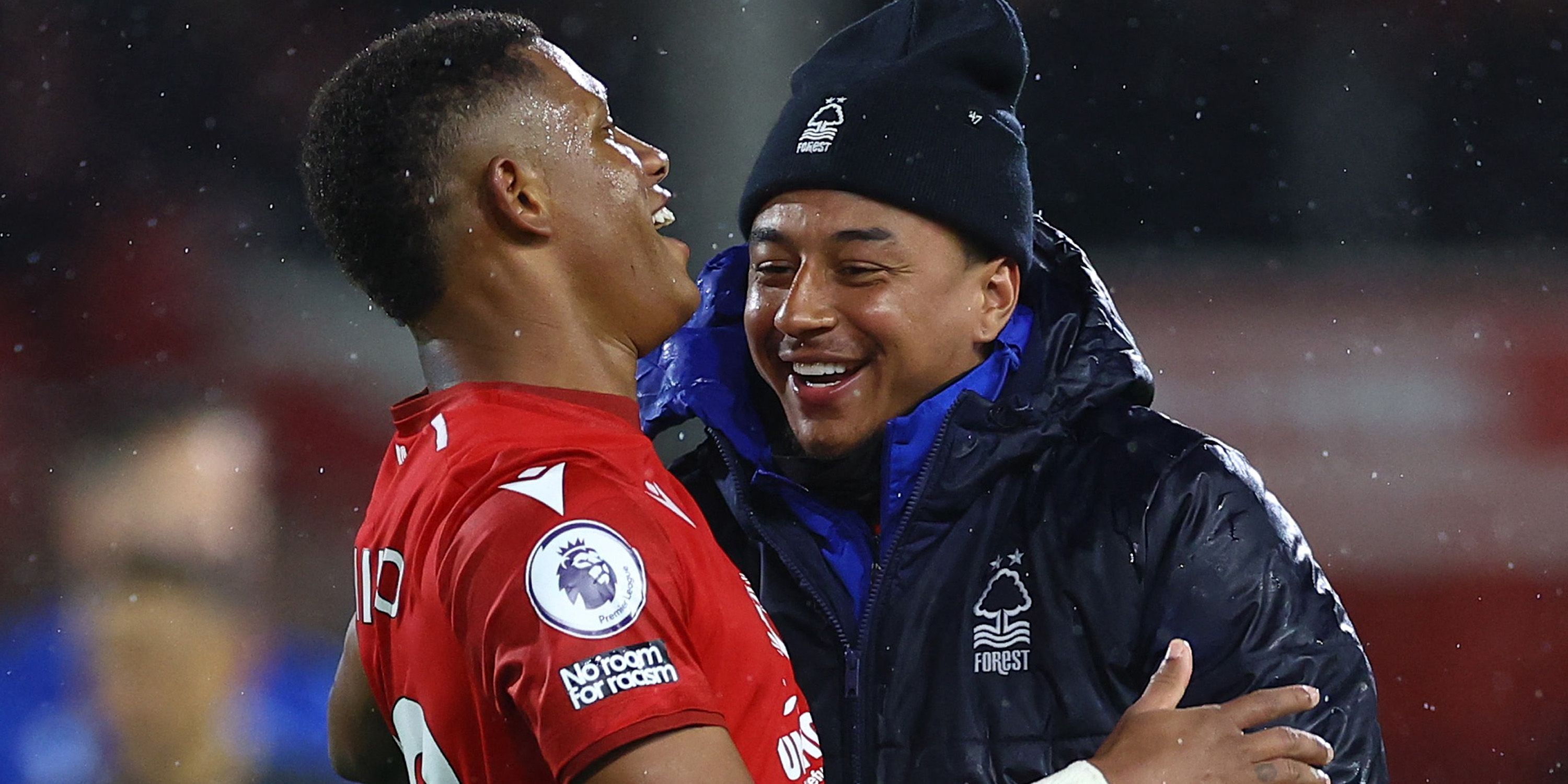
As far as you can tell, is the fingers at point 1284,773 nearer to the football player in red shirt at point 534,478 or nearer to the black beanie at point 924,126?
the football player in red shirt at point 534,478

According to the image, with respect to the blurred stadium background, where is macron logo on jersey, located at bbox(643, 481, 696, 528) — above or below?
below

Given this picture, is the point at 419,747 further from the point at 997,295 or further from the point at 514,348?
the point at 997,295

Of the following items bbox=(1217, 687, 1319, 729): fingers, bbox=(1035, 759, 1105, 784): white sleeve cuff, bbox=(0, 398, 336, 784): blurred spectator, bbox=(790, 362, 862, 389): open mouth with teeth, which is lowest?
bbox=(1217, 687, 1319, 729): fingers

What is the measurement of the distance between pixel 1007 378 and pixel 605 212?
2.11 ft

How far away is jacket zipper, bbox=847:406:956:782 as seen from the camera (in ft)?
5.96

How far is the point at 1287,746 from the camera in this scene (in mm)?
1506

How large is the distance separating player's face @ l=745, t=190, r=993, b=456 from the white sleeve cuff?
0.61 m

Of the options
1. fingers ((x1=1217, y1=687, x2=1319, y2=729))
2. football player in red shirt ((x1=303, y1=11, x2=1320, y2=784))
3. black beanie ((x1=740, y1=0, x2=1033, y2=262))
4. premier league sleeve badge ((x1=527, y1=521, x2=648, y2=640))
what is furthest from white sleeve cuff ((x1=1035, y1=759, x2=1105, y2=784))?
black beanie ((x1=740, y1=0, x2=1033, y2=262))

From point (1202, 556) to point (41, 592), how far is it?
4.08 meters

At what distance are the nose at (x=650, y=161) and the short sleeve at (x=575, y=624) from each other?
0.46 meters

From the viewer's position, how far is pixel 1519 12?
18.7 feet

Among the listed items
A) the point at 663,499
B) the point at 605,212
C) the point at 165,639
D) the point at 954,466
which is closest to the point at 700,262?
the point at 165,639

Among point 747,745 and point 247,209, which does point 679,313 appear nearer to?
point 747,745

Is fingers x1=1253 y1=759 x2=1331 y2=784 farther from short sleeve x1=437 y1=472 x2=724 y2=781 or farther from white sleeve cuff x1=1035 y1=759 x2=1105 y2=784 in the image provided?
short sleeve x1=437 y1=472 x2=724 y2=781
